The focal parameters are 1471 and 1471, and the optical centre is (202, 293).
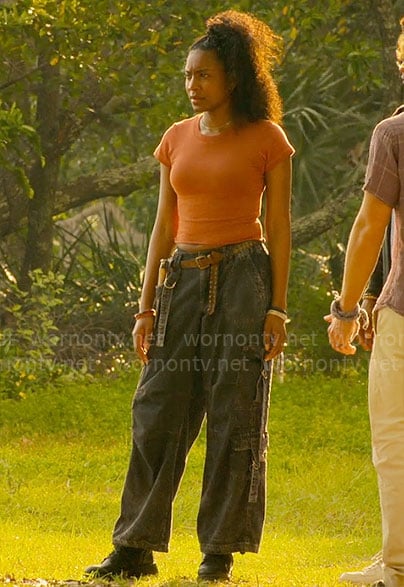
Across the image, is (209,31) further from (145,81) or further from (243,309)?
(145,81)

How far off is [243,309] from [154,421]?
551mm

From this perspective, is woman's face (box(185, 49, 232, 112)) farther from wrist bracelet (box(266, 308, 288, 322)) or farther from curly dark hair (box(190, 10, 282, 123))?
wrist bracelet (box(266, 308, 288, 322))

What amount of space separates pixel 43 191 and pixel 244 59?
8.20m

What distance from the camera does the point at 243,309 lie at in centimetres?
556

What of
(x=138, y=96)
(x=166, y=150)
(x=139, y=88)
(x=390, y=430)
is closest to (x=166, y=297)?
(x=166, y=150)

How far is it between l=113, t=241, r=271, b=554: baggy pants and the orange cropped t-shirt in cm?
8

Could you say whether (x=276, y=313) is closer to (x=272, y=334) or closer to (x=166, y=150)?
(x=272, y=334)

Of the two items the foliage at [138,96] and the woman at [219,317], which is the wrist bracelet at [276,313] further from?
the foliage at [138,96]

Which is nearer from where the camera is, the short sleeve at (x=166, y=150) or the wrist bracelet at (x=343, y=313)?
the wrist bracelet at (x=343, y=313)

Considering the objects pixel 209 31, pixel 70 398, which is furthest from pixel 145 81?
pixel 209 31

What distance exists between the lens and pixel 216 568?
558 centimetres

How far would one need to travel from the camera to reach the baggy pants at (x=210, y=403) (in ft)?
18.2

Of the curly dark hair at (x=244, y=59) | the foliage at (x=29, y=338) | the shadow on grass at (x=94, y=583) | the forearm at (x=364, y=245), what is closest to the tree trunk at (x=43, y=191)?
the foliage at (x=29, y=338)

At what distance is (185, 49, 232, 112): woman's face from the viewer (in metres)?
5.57
